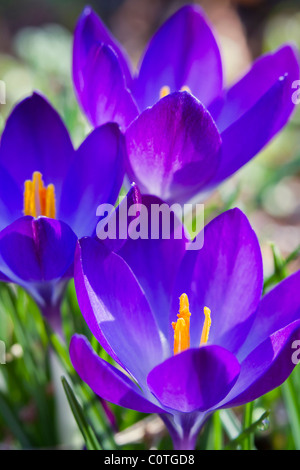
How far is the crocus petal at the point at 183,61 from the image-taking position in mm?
862

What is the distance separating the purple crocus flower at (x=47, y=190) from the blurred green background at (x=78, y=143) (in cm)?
12

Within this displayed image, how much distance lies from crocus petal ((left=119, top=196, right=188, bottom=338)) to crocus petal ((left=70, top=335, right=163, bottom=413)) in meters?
0.13

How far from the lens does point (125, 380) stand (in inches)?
21.9

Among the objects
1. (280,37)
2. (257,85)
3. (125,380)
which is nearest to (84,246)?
(125,380)

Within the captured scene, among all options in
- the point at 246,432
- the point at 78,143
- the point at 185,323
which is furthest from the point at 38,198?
the point at 78,143

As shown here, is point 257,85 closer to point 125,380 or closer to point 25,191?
point 25,191

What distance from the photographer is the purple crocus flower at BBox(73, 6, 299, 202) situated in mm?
650

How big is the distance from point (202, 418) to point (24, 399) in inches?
16.3

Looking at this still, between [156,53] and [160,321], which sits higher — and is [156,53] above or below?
above

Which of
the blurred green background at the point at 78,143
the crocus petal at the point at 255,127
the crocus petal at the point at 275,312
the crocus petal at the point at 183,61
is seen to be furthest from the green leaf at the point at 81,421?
the crocus petal at the point at 183,61

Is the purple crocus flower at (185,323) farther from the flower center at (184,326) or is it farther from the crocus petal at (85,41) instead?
the crocus petal at (85,41)

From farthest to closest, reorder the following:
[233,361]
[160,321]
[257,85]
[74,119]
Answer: [74,119], [257,85], [160,321], [233,361]

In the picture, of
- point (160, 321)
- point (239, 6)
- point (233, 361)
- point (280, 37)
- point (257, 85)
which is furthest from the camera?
point (239, 6)

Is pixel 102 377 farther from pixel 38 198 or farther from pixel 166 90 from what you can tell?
pixel 166 90
